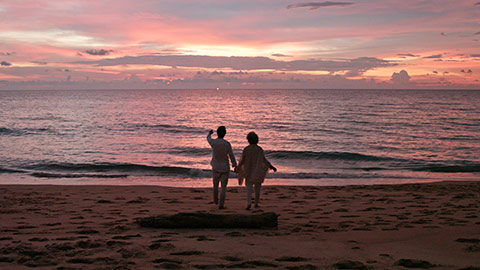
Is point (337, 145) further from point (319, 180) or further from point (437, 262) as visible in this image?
point (437, 262)

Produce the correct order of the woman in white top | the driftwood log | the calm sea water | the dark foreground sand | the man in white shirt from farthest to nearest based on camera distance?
the calm sea water < the woman in white top < the man in white shirt < the driftwood log < the dark foreground sand

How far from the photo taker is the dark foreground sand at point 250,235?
4910mm

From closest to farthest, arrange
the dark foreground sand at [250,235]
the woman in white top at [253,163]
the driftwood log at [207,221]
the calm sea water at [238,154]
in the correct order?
1. the dark foreground sand at [250,235]
2. the driftwood log at [207,221]
3. the woman in white top at [253,163]
4. the calm sea water at [238,154]

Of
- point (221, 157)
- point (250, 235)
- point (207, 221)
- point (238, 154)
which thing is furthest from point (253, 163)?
point (238, 154)

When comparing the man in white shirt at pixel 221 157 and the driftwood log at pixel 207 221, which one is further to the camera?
the man in white shirt at pixel 221 157

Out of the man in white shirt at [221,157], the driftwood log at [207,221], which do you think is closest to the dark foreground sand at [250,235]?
the driftwood log at [207,221]

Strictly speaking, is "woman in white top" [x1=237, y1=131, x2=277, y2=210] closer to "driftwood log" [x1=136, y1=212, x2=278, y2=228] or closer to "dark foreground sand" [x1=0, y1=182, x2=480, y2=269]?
"dark foreground sand" [x1=0, y1=182, x2=480, y2=269]

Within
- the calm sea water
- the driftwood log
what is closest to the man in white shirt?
the driftwood log

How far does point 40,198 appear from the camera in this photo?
1056 centimetres

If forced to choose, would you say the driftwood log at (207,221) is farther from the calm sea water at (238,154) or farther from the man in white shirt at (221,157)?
the calm sea water at (238,154)

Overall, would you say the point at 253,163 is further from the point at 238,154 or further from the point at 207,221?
the point at 238,154

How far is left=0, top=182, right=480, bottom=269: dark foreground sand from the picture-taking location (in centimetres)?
491

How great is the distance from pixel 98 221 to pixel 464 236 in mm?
6189

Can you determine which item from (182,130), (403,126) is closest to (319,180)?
(182,130)
